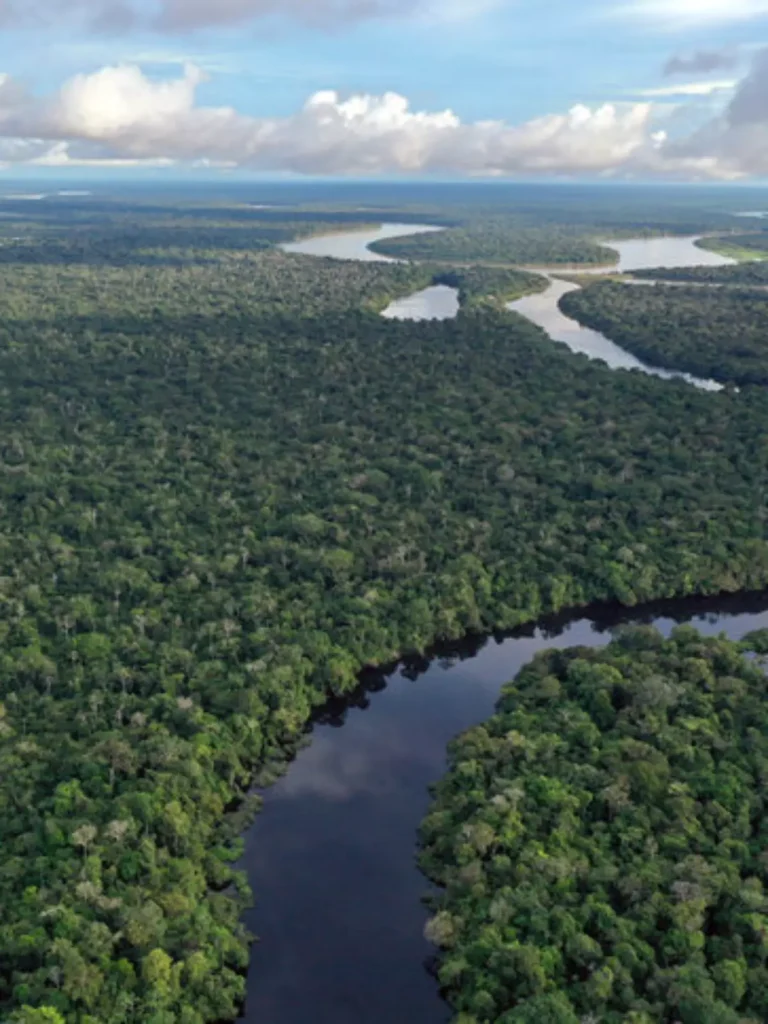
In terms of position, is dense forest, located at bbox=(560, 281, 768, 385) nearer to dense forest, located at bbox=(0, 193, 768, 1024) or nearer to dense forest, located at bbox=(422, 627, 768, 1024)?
dense forest, located at bbox=(0, 193, 768, 1024)

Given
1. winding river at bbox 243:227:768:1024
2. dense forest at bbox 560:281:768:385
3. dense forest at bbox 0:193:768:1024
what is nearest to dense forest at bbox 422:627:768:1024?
winding river at bbox 243:227:768:1024

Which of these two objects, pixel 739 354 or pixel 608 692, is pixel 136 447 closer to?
pixel 608 692

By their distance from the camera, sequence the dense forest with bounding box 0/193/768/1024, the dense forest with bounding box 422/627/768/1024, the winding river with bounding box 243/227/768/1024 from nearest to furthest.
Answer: the dense forest with bounding box 422/627/768/1024 < the winding river with bounding box 243/227/768/1024 < the dense forest with bounding box 0/193/768/1024

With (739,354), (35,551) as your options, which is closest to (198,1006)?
(35,551)

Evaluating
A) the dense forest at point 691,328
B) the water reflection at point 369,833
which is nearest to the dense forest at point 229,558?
the water reflection at point 369,833

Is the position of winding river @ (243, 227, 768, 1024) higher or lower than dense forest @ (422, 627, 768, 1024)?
lower
